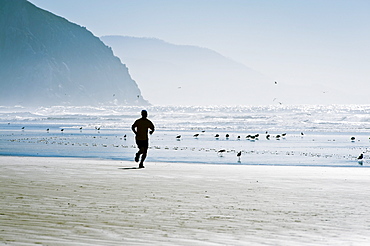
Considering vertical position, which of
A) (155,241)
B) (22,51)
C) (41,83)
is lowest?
(155,241)

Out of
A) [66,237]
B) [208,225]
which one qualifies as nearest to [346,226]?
[208,225]

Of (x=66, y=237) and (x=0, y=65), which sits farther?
(x=0, y=65)

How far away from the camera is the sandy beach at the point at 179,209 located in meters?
6.44

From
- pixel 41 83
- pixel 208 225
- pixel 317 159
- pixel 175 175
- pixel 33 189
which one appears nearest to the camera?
pixel 208 225

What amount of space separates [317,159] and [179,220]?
1642 centimetres

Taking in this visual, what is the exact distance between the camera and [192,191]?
10.7m

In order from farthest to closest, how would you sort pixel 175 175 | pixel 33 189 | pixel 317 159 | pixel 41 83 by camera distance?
pixel 41 83 < pixel 317 159 < pixel 175 175 < pixel 33 189

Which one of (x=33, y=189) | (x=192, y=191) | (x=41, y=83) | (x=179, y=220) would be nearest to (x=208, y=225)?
(x=179, y=220)

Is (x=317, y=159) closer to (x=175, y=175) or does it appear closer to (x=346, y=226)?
(x=175, y=175)

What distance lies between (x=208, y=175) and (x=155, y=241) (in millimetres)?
7975

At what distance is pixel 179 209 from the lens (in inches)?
335

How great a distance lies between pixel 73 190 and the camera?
10.4 metres

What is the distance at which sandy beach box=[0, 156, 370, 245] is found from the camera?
6.44 metres

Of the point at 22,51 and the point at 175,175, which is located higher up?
the point at 22,51
